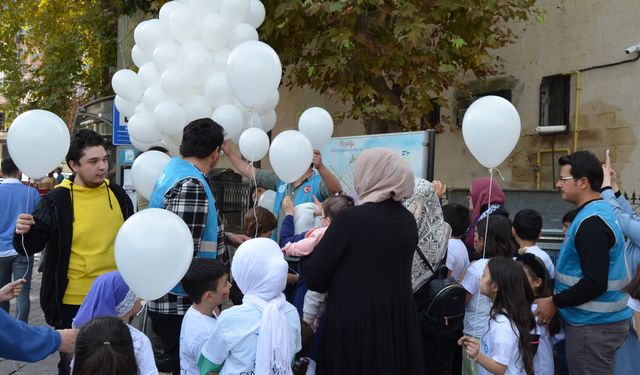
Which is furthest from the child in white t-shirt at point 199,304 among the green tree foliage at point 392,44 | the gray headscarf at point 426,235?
the green tree foliage at point 392,44

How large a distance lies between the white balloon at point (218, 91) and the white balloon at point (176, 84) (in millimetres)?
160

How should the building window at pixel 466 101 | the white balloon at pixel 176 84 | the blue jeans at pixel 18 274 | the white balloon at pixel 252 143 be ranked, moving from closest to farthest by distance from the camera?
the white balloon at pixel 252 143, the white balloon at pixel 176 84, the blue jeans at pixel 18 274, the building window at pixel 466 101

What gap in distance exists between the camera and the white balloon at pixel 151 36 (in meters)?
5.28

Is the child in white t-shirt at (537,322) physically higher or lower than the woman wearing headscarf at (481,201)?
lower

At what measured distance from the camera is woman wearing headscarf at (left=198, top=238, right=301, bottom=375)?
281cm

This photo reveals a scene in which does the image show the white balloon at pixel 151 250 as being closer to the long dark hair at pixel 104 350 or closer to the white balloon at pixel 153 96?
the long dark hair at pixel 104 350

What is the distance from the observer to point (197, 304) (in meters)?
3.24

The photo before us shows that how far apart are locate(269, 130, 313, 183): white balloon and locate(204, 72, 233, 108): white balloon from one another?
2.37 ft

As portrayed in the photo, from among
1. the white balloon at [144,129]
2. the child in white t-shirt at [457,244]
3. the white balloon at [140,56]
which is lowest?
the child in white t-shirt at [457,244]

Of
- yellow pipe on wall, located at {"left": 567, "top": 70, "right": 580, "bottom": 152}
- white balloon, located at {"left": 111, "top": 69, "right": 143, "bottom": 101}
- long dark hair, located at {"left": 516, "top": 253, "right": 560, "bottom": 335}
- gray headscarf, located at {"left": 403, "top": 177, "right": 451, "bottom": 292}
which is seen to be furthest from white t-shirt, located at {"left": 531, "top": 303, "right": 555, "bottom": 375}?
yellow pipe on wall, located at {"left": 567, "top": 70, "right": 580, "bottom": 152}

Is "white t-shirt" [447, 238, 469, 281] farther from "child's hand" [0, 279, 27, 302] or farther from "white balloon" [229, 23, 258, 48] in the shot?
"child's hand" [0, 279, 27, 302]

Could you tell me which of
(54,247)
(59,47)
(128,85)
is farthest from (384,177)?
(59,47)

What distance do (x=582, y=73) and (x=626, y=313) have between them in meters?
7.38

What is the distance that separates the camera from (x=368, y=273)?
9.39 ft
